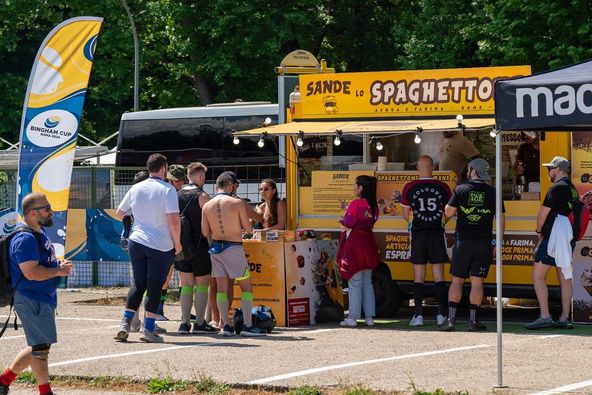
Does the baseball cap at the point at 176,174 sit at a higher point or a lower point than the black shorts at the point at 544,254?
higher

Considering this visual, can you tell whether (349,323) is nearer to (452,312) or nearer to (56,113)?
(452,312)

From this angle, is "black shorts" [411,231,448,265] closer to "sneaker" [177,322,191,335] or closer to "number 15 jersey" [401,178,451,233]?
"number 15 jersey" [401,178,451,233]

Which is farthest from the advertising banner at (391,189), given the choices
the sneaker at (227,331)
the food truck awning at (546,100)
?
the food truck awning at (546,100)

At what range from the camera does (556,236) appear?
13.3 meters

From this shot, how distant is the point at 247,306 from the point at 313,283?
1.44 metres

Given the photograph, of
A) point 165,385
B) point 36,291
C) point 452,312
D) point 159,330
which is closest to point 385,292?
point 452,312

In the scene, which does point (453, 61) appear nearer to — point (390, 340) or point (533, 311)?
point (533, 311)

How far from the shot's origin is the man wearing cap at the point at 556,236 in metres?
13.3

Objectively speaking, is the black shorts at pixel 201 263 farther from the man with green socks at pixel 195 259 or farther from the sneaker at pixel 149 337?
the sneaker at pixel 149 337

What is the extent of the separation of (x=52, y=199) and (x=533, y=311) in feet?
20.3

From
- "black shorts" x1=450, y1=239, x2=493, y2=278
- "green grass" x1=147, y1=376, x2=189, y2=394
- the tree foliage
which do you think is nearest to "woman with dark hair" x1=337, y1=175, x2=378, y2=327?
"black shorts" x1=450, y1=239, x2=493, y2=278

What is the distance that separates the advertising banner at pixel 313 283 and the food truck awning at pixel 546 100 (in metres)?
5.16

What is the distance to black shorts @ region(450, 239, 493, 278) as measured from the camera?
1334 cm

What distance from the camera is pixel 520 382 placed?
9344 mm
